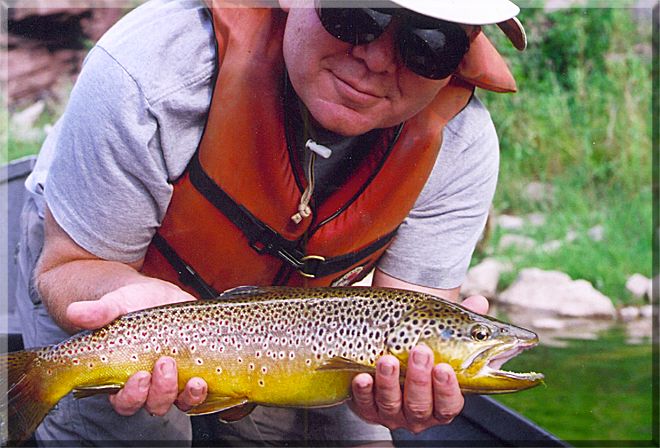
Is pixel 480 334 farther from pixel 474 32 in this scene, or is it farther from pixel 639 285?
pixel 639 285

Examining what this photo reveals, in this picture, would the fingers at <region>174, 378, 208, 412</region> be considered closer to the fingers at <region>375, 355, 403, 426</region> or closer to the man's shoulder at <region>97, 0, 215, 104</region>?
the fingers at <region>375, 355, 403, 426</region>

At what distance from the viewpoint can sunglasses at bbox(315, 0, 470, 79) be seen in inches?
69.2

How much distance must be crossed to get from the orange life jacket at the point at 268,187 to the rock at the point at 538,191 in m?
5.37

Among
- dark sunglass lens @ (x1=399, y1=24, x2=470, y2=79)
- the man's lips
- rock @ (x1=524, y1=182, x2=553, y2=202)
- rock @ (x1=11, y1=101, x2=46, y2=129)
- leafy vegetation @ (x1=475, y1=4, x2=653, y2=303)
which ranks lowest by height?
rock @ (x1=11, y1=101, x2=46, y2=129)

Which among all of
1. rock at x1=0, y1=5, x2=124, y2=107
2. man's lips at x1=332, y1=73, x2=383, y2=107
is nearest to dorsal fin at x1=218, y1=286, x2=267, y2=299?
man's lips at x1=332, y1=73, x2=383, y2=107

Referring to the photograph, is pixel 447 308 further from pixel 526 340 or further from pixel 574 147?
pixel 574 147

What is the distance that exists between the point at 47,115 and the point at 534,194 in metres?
4.75

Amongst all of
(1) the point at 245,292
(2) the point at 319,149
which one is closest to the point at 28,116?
(2) the point at 319,149

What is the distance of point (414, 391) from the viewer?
5.63ft

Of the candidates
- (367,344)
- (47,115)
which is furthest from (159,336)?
(47,115)

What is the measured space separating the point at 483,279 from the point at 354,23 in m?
5.06

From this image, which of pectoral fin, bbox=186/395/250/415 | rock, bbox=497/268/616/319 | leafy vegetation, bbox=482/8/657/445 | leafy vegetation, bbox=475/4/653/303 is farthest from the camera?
A: leafy vegetation, bbox=475/4/653/303

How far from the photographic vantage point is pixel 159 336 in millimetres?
1760

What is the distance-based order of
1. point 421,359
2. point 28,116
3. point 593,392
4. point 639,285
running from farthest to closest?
point 28,116, point 639,285, point 593,392, point 421,359
